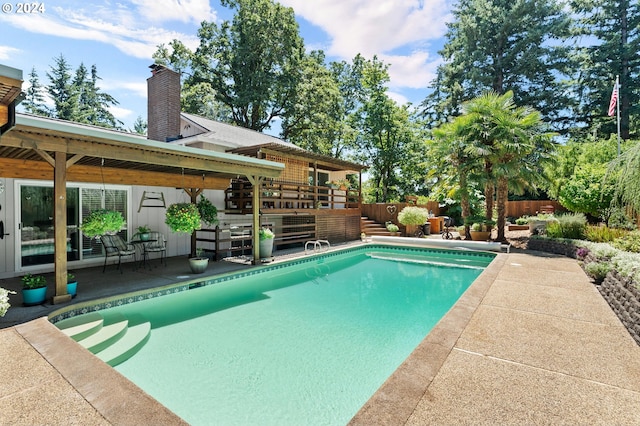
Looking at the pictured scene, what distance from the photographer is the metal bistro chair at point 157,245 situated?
8.16 metres

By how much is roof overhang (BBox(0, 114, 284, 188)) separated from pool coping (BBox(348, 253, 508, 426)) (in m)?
5.19

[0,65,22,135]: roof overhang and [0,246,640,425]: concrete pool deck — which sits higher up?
[0,65,22,135]: roof overhang

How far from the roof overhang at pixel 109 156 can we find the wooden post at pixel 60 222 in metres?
0.13

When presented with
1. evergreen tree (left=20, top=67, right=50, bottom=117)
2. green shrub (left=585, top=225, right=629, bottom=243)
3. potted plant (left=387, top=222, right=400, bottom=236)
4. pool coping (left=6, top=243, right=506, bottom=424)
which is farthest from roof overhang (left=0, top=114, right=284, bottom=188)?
evergreen tree (left=20, top=67, right=50, bottom=117)

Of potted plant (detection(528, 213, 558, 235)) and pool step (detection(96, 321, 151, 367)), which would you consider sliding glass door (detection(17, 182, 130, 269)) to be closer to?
pool step (detection(96, 321, 151, 367))

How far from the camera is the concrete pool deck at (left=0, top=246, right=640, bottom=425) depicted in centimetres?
242

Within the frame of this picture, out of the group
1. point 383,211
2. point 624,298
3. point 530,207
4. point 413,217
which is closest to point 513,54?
point 530,207

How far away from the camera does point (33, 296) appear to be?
4848 millimetres

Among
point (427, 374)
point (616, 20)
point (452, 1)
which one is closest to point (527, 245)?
point (427, 374)

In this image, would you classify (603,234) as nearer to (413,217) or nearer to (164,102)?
(413,217)

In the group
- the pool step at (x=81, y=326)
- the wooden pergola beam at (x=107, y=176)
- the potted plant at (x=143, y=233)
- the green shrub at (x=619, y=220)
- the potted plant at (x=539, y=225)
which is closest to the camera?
the pool step at (x=81, y=326)

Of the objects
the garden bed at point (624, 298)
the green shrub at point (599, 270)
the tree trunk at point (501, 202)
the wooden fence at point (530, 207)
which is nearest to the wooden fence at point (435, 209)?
→ the wooden fence at point (530, 207)

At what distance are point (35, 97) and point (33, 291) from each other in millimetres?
38956

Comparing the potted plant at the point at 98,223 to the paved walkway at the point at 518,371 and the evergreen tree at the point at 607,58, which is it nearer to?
the paved walkway at the point at 518,371
